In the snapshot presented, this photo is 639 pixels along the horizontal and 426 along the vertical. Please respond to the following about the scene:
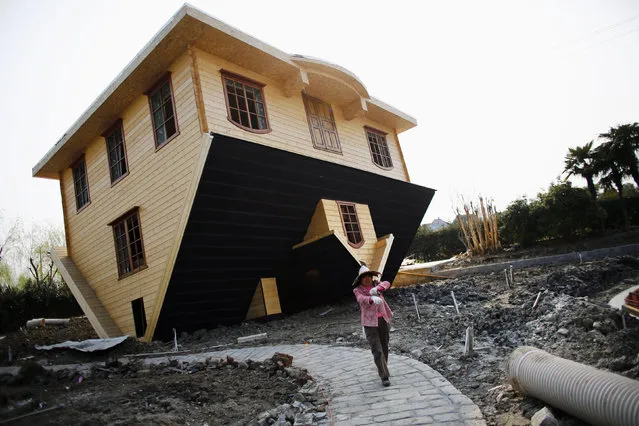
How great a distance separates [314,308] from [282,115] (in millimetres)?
5646

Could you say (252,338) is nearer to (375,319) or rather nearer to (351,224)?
(351,224)

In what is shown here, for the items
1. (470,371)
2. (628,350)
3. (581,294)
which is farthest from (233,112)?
(581,294)

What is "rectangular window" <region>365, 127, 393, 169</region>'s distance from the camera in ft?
40.9

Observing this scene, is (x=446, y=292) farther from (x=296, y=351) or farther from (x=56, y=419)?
(x=56, y=419)

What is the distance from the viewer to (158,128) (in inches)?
359

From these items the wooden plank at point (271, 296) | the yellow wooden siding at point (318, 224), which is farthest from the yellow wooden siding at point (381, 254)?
the wooden plank at point (271, 296)

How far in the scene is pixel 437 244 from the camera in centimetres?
2797

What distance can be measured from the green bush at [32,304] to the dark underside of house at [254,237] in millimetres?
12257

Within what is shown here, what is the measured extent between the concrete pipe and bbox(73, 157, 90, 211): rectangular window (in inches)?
484

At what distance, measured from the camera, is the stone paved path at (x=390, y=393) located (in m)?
3.39

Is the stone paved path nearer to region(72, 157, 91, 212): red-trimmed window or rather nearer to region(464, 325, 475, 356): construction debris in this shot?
region(464, 325, 475, 356): construction debris

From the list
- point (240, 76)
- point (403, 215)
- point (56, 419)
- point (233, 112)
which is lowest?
point (56, 419)

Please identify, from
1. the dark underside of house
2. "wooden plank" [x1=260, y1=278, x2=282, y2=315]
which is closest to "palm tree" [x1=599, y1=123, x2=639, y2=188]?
the dark underside of house

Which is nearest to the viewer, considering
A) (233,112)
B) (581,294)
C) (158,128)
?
(233,112)
